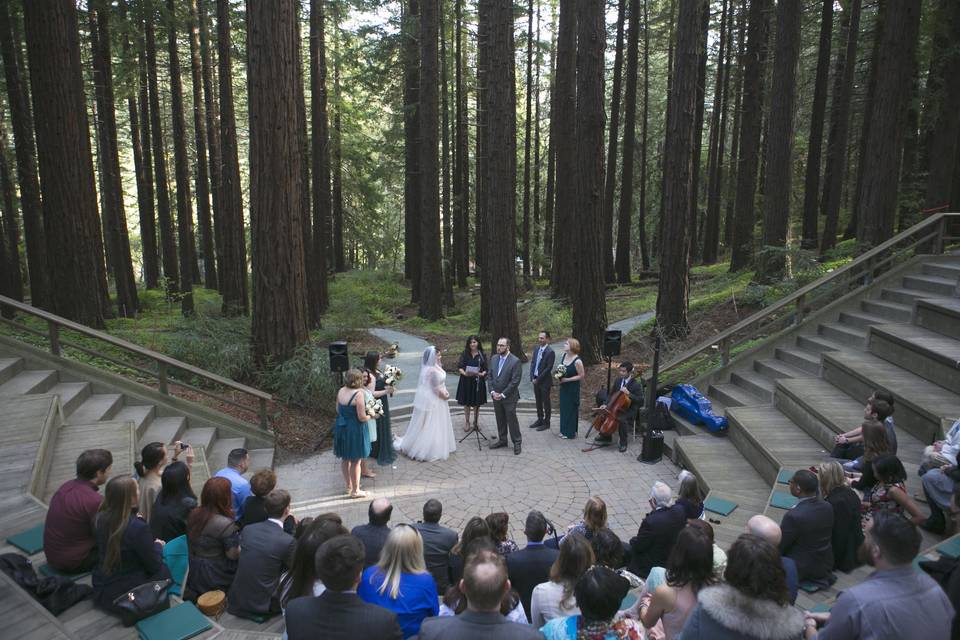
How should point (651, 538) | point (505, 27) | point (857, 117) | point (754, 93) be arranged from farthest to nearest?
1. point (857, 117)
2. point (754, 93)
3. point (505, 27)
4. point (651, 538)

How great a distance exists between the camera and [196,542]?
490 centimetres

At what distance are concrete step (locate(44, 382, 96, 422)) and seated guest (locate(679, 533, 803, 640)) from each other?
8.62m

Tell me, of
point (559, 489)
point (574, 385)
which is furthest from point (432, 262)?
point (559, 489)

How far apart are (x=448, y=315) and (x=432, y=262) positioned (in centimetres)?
297

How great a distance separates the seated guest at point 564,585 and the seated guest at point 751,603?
0.89 metres

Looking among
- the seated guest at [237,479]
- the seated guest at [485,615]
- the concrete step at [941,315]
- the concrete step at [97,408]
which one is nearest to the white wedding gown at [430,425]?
the seated guest at [237,479]

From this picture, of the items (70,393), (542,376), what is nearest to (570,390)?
(542,376)

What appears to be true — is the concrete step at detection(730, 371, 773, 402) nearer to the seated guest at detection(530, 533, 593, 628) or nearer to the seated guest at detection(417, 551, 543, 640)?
the seated guest at detection(530, 533, 593, 628)

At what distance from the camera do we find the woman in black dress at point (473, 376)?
10.1m

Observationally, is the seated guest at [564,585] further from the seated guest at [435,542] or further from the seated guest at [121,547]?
the seated guest at [121,547]

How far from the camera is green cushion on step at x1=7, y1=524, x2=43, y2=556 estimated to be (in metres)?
5.09

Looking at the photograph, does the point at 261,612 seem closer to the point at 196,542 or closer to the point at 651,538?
the point at 196,542

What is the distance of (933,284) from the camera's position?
34.7ft

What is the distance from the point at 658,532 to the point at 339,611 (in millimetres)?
3186
